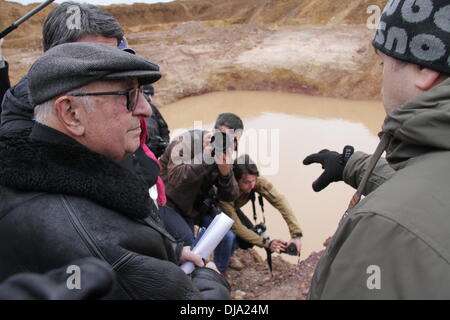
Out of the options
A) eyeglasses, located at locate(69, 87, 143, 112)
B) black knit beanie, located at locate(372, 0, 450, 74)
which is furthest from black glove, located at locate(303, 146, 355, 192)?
eyeglasses, located at locate(69, 87, 143, 112)

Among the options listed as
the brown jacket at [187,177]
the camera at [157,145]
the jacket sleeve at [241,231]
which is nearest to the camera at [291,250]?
the jacket sleeve at [241,231]

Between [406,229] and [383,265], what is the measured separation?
3.7 inches

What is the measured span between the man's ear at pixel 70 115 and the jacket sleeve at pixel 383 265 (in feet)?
2.90

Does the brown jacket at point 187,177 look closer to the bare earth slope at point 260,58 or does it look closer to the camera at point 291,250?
the camera at point 291,250

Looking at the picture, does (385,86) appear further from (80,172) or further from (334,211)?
(334,211)

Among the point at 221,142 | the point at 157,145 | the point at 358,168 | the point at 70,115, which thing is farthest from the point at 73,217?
the point at 157,145

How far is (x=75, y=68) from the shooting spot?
1.19 meters

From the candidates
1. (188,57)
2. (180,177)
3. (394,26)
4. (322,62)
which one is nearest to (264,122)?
(322,62)

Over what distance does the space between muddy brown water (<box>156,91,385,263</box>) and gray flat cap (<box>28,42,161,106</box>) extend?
3.60 metres

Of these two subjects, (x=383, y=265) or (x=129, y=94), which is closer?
(x=383, y=265)

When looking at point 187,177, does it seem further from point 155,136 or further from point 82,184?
point 82,184

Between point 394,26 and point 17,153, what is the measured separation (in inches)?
49.4

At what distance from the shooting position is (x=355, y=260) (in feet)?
2.80

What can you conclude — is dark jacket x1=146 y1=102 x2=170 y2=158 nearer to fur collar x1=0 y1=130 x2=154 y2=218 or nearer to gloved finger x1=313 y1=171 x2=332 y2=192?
gloved finger x1=313 y1=171 x2=332 y2=192
